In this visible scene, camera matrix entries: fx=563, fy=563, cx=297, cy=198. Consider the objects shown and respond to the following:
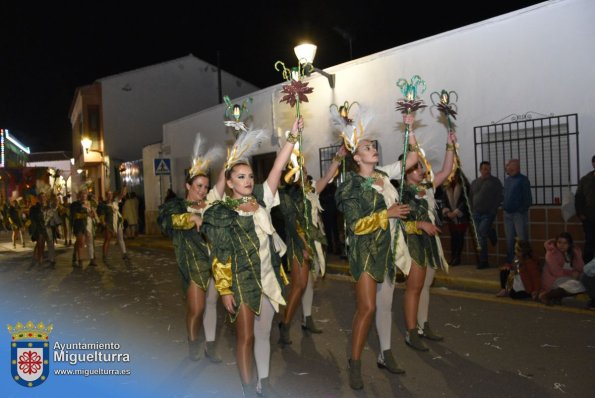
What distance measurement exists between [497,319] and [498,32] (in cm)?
587

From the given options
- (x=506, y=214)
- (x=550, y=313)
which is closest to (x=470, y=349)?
(x=550, y=313)

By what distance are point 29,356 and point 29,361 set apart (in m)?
0.05

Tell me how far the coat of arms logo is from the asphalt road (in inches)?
7.9

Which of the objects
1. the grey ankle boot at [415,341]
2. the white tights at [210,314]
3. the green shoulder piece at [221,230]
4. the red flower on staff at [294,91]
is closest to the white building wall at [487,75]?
the grey ankle boot at [415,341]

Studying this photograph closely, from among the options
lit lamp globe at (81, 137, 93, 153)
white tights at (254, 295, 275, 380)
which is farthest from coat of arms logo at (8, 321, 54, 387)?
lit lamp globe at (81, 137, 93, 153)

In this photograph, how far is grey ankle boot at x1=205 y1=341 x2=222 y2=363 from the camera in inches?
223

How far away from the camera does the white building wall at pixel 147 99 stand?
103 feet

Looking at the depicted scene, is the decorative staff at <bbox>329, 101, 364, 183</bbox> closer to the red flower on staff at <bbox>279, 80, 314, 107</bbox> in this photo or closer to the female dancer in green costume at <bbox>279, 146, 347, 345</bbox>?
the red flower on staff at <bbox>279, 80, 314, 107</bbox>

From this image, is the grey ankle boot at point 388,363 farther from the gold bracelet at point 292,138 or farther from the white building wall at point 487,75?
the white building wall at point 487,75

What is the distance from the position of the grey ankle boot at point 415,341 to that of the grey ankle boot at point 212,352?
1927mm

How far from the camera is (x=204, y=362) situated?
5.67 m

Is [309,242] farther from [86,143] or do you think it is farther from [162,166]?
[86,143]

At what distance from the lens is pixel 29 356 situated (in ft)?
15.7

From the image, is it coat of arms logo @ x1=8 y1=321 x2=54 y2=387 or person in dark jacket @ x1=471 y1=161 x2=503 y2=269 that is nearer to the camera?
coat of arms logo @ x1=8 y1=321 x2=54 y2=387
